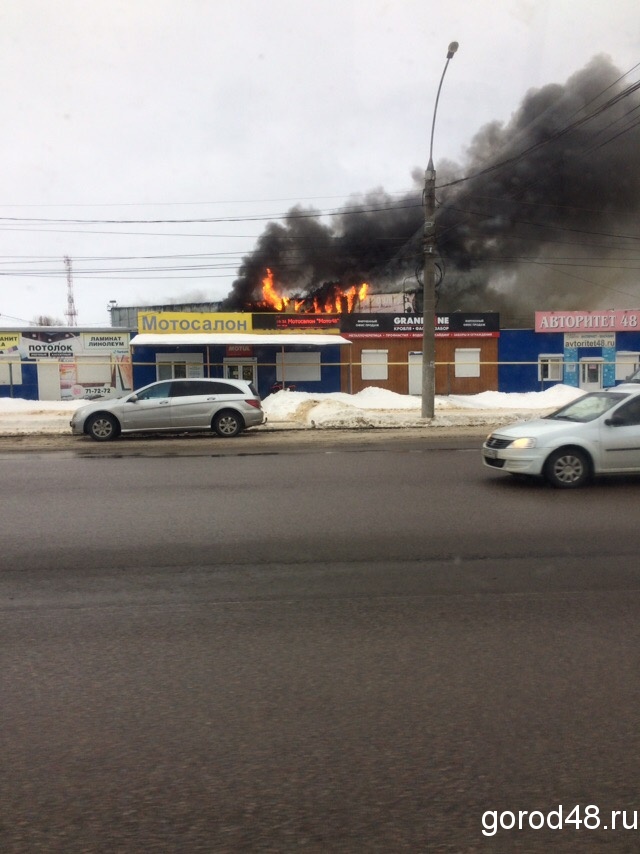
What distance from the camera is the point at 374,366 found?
31.5 metres

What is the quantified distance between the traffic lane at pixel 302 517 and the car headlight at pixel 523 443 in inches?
22.2

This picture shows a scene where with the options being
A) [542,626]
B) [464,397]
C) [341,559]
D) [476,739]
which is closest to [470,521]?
[341,559]

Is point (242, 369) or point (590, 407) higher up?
point (242, 369)

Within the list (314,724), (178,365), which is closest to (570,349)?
(178,365)

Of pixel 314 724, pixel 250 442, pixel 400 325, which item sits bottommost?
pixel 314 724

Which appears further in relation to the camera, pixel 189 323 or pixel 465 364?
pixel 465 364

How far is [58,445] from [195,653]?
12816 mm

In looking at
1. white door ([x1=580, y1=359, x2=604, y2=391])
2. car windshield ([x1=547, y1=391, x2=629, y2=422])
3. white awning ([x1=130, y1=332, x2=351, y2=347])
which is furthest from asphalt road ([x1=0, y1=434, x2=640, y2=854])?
white door ([x1=580, y1=359, x2=604, y2=391])

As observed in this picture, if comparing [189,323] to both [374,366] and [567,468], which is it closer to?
[374,366]

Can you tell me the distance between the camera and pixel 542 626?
4293 mm

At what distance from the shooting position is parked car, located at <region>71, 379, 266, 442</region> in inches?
637

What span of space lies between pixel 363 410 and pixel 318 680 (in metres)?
20.7

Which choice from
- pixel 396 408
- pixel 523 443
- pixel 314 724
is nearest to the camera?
pixel 314 724

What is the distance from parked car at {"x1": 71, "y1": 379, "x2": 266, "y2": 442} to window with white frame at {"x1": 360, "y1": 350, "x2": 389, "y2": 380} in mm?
15171
